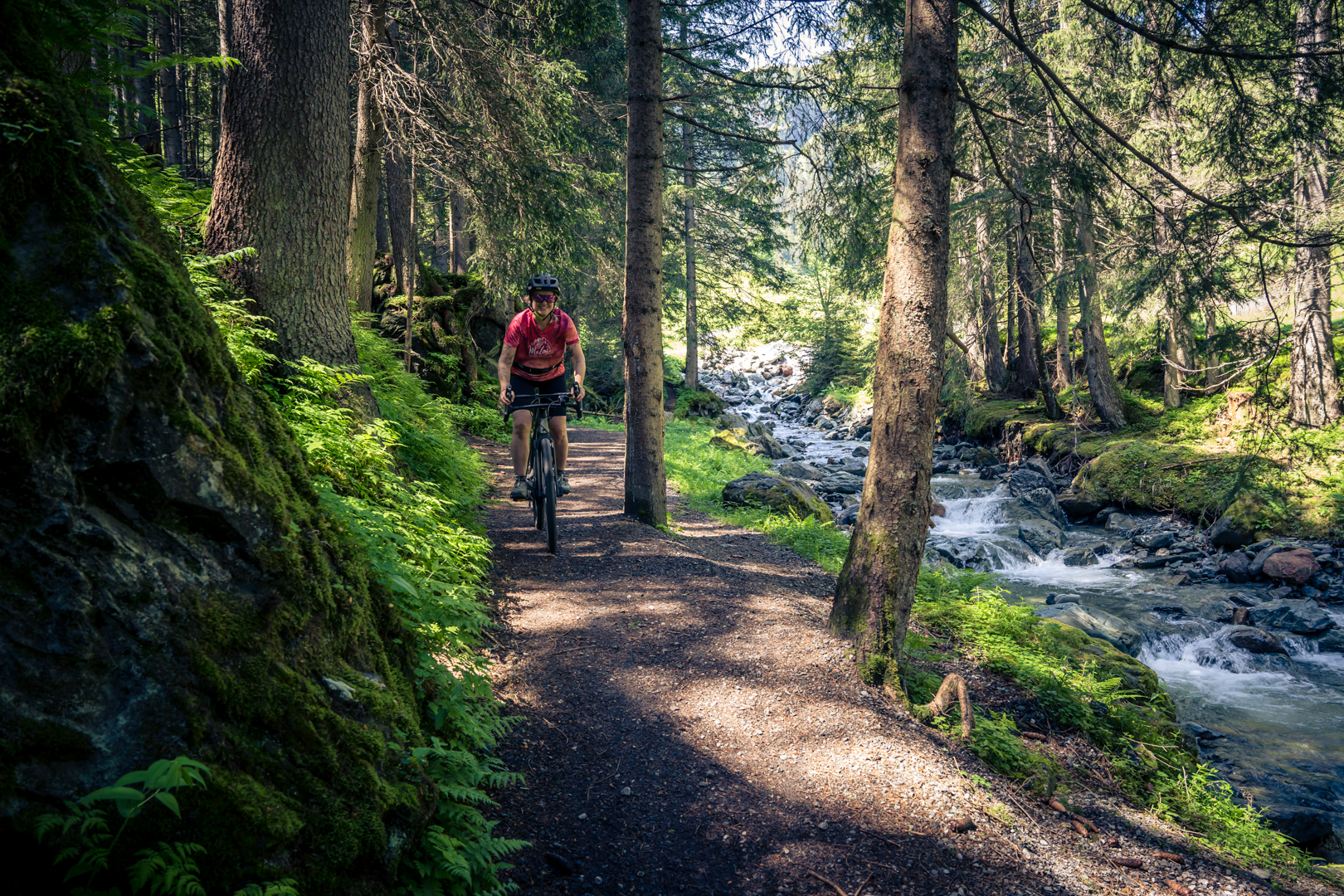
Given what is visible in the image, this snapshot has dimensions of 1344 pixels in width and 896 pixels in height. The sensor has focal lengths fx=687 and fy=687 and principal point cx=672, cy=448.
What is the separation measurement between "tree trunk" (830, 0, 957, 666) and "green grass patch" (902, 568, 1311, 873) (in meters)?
0.75

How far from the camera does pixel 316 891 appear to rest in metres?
1.81

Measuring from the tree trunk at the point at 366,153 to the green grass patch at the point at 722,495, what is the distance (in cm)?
619

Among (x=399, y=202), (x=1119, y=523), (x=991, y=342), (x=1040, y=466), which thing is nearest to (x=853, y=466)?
(x=1040, y=466)

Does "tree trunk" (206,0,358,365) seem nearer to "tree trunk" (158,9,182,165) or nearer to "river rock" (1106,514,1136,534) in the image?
"tree trunk" (158,9,182,165)

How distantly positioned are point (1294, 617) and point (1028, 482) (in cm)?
668

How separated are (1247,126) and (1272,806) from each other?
540cm

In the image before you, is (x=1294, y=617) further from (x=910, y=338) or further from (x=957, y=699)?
(x=910, y=338)

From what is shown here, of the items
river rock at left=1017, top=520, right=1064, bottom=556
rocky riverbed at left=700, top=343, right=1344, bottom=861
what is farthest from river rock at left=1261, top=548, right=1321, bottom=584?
river rock at left=1017, top=520, right=1064, bottom=556

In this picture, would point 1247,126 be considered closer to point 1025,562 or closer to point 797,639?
point 797,639

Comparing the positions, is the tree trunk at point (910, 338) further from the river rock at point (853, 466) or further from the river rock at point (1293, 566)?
the river rock at point (853, 466)

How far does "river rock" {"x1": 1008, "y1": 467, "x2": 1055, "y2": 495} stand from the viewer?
14.6 meters

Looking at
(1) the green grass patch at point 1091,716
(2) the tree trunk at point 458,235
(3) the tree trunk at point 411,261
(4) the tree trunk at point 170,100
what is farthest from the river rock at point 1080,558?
(4) the tree trunk at point 170,100

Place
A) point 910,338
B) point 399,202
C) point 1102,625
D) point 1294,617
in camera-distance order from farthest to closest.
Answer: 1. point 399,202
2. point 1294,617
3. point 1102,625
4. point 910,338

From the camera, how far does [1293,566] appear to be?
9.76m
